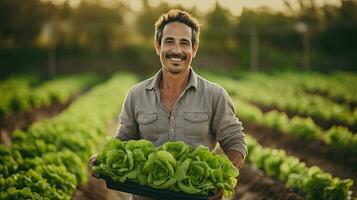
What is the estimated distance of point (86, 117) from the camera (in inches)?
460

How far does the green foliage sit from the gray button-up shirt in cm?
23

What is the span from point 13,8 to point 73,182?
4287cm

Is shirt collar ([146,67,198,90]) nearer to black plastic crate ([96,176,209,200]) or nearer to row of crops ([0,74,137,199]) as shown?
black plastic crate ([96,176,209,200])

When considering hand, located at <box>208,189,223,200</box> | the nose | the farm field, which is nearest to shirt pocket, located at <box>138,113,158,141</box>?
the nose

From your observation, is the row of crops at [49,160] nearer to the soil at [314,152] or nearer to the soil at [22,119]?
the soil at [22,119]

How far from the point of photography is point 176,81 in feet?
13.8

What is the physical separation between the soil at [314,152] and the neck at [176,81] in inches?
192

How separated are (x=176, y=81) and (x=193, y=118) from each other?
30 cm

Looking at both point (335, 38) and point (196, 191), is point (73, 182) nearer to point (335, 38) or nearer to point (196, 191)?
point (196, 191)

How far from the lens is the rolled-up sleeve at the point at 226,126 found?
4129 millimetres

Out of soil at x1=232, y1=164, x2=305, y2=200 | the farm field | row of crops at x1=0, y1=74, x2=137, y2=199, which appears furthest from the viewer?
soil at x1=232, y1=164, x2=305, y2=200

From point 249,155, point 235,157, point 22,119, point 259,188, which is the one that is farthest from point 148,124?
point 22,119

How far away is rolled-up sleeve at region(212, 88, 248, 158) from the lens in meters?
Answer: 4.13

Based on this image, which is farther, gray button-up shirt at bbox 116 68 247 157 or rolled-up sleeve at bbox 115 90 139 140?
rolled-up sleeve at bbox 115 90 139 140
